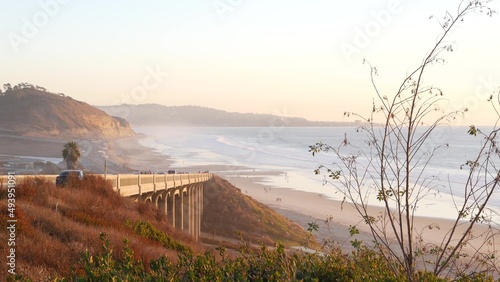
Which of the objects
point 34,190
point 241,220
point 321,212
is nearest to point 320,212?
point 321,212

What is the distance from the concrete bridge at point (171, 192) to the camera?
23.8m

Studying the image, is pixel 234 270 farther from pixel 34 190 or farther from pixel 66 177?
pixel 66 177

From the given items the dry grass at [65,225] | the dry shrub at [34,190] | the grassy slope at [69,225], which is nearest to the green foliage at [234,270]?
the grassy slope at [69,225]

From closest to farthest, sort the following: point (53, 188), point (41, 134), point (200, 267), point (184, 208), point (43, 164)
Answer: point (200, 267), point (53, 188), point (184, 208), point (43, 164), point (41, 134)

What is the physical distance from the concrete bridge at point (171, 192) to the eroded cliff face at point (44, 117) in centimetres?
11282

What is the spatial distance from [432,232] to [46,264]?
1606 inches

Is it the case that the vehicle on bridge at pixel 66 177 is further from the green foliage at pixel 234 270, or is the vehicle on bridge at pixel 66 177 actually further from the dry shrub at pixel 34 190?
the green foliage at pixel 234 270

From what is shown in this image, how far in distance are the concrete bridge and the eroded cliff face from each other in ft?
370

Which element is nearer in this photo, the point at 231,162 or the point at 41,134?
the point at 231,162

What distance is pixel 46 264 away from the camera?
1120 cm

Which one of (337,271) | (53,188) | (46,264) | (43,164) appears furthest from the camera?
(43,164)

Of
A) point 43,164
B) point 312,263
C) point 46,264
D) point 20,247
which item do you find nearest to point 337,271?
point 312,263

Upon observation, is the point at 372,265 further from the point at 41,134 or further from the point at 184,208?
the point at 41,134

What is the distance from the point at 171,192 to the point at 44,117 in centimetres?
15014
